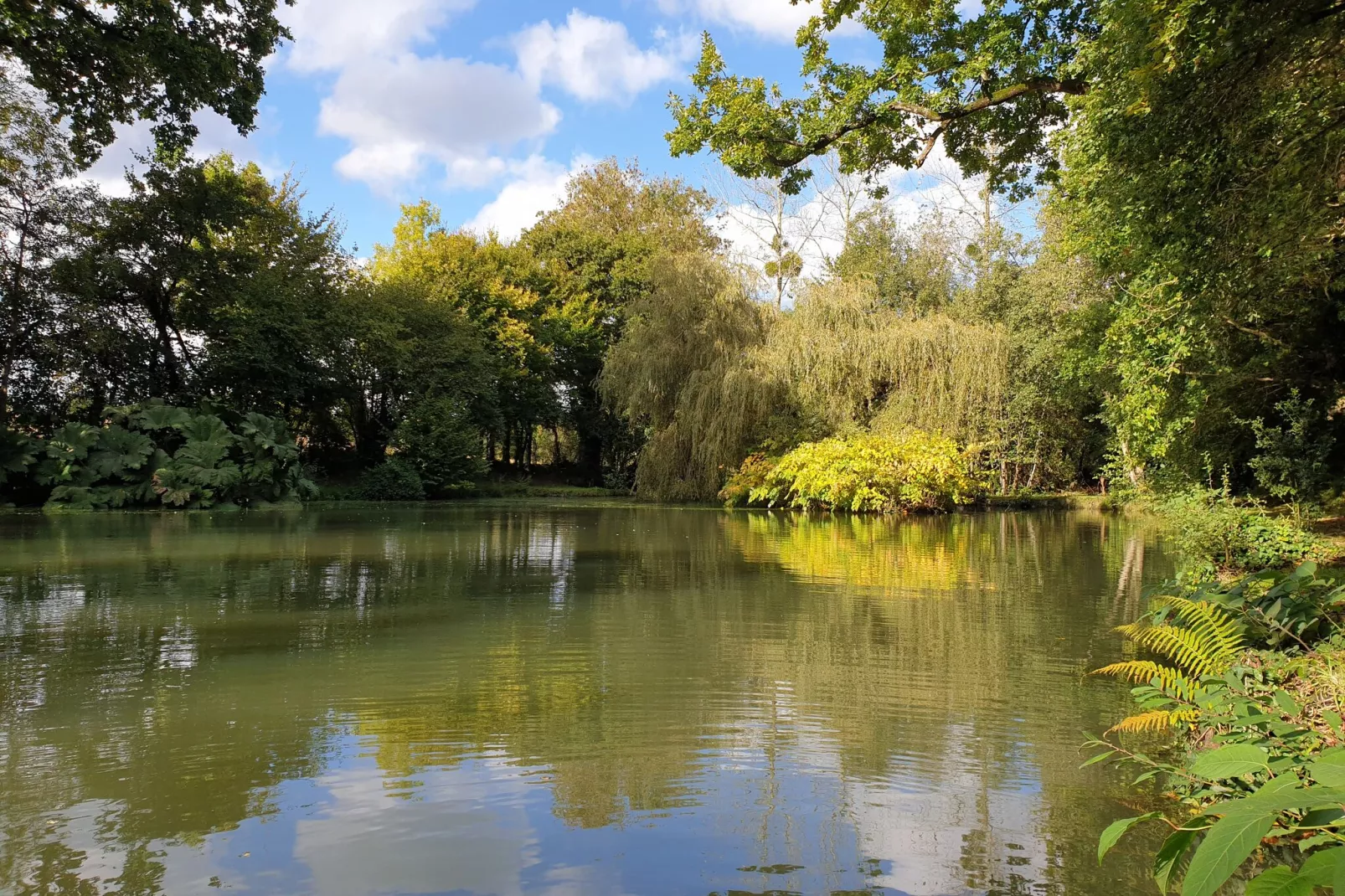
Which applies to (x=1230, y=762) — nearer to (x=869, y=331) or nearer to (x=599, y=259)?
(x=869, y=331)

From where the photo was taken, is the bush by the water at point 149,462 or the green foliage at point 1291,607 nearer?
the green foliage at point 1291,607

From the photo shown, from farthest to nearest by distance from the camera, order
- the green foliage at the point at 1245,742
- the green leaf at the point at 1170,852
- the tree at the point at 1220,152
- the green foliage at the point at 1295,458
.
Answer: the green foliage at the point at 1295,458 < the tree at the point at 1220,152 < the green leaf at the point at 1170,852 < the green foliage at the point at 1245,742

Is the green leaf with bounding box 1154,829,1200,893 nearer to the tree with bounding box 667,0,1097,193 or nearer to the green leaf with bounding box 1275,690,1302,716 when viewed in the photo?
the green leaf with bounding box 1275,690,1302,716

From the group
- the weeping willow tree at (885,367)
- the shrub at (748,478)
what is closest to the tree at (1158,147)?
the weeping willow tree at (885,367)

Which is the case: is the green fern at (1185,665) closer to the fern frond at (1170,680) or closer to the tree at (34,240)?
the fern frond at (1170,680)

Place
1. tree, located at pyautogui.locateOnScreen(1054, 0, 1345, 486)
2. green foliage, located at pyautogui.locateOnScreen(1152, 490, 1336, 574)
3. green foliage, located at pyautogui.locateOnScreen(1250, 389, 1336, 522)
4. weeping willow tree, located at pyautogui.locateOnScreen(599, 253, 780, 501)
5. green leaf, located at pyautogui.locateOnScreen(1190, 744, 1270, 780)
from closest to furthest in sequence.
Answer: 1. green leaf, located at pyautogui.locateOnScreen(1190, 744, 1270, 780)
2. tree, located at pyautogui.locateOnScreen(1054, 0, 1345, 486)
3. green foliage, located at pyautogui.locateOnScreen(1152, 490, 1336, 574)
4. green foliage, located at pyautogui.locateOnScreen(1250, 389, 1336, 522)
5. weeping willow tree, located at pyautogui.locateOnScreen(599, 253, 780, 501)

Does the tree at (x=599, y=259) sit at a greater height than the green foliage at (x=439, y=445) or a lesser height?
greater

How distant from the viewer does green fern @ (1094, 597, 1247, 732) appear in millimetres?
3172

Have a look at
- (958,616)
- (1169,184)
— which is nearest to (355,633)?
(958,616)

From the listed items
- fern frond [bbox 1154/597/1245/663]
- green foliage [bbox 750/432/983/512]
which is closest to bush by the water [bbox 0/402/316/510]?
green foliage [bbox 750/432/983/512]

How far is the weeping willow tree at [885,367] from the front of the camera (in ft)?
63.7

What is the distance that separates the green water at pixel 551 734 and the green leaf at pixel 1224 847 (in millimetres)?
1339

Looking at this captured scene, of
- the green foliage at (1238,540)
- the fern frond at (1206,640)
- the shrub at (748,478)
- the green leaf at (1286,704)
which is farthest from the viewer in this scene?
the shrub at (748,478)

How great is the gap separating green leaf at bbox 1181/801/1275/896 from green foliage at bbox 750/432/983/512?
16979 mm
